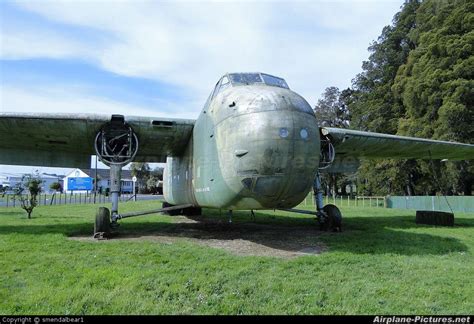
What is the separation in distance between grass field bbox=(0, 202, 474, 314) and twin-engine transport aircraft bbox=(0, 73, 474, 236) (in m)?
1.55

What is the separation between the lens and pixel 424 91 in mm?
36344

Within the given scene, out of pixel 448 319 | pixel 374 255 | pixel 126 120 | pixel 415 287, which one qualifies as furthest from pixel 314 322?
pixel 126 120

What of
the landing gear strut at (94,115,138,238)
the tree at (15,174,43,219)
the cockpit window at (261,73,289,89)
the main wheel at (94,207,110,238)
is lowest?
the main wheel at (94,207,110,238)

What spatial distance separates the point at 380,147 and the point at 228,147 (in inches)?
368

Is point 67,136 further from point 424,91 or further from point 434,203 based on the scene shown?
point 424,91

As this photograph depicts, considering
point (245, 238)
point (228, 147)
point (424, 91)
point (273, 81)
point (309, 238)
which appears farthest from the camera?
point (424, 91)

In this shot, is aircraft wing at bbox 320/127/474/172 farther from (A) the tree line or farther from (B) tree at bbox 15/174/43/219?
(B) tree at bbox 15/174/43/219

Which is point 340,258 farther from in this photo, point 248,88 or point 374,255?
point 248,88

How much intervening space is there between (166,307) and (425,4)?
48.2 meters

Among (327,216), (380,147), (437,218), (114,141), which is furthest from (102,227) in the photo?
(437,218)

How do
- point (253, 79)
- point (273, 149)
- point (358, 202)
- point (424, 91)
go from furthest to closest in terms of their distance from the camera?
1. point (358, 202)
2. point (424, 91)
3. point (253, 79)
4. point (273, 149)

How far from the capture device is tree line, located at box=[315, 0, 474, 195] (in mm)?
33625

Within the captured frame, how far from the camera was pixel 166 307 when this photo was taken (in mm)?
5422

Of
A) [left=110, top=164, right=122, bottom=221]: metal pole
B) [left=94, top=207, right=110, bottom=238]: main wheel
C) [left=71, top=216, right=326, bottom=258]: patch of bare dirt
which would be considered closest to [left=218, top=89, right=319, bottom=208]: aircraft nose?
[left=71, top=216, right=326, bottom=258]: patch of bare dirt
